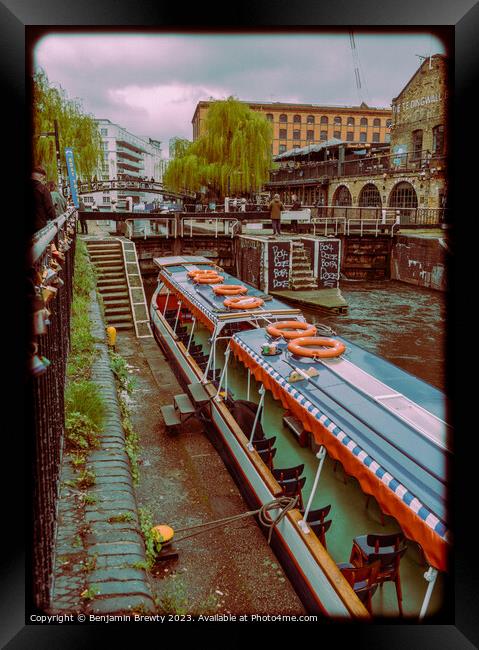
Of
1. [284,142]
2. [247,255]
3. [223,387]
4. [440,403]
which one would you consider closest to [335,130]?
[284,142]

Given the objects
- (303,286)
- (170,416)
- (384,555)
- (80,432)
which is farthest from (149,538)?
(303,286)

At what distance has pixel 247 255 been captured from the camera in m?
25.2

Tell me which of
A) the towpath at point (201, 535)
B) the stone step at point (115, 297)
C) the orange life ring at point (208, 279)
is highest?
the orange life ring at point (208, 279)

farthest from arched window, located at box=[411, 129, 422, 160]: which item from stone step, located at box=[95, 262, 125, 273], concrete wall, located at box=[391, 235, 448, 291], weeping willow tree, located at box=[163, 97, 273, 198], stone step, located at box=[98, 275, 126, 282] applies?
stone step, located at box=[98, 275, 126, 282]

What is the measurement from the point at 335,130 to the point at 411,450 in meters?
52.4

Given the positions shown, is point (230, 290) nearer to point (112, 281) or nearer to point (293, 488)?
point (293, 488)

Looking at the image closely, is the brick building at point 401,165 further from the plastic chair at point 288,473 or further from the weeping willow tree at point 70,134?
the plastic chair at point 288,473

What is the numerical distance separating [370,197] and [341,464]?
35622 mm

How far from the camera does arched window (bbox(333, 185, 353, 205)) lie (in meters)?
42.8

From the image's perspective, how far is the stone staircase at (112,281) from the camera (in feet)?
55.3

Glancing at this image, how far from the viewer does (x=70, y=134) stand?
1145 inches

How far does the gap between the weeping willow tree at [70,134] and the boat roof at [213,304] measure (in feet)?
43.1

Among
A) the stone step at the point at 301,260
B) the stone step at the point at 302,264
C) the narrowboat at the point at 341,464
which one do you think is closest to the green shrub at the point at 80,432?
the narrowboat at the point at 341,464
